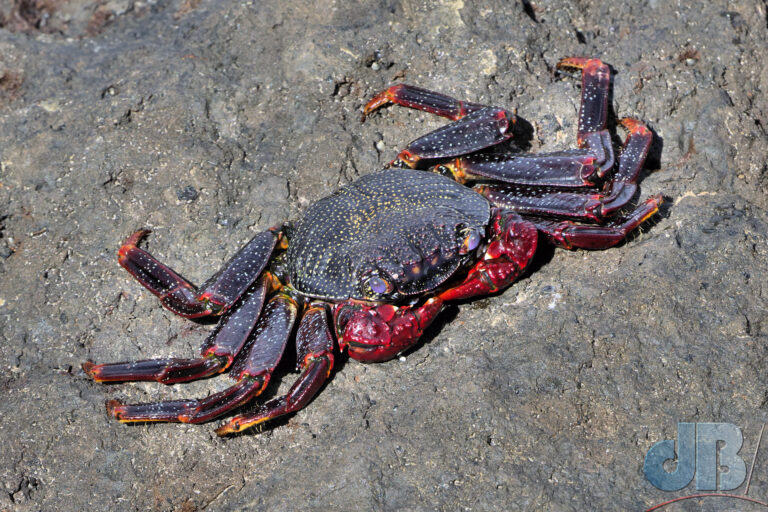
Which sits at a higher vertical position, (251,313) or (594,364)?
(594,364)

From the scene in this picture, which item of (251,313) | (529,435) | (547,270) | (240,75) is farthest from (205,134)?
(529,435)

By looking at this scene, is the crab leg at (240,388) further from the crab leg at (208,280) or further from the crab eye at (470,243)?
the crab eye at (470,243)

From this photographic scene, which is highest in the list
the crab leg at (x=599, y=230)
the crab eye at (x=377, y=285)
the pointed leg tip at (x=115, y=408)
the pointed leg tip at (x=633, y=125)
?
the pointed leg tip at (x=633, y=125)

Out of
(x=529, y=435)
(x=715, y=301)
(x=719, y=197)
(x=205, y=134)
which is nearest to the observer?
(x=529, y=435)

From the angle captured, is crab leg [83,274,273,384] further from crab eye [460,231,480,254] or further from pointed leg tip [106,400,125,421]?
crab eye [460,231,480,254]

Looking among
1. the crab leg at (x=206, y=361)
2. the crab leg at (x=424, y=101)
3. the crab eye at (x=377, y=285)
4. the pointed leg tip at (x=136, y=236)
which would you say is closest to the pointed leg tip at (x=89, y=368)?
the crab leg at (x=206, y=361)

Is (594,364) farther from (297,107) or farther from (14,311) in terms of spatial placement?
(14,311)
